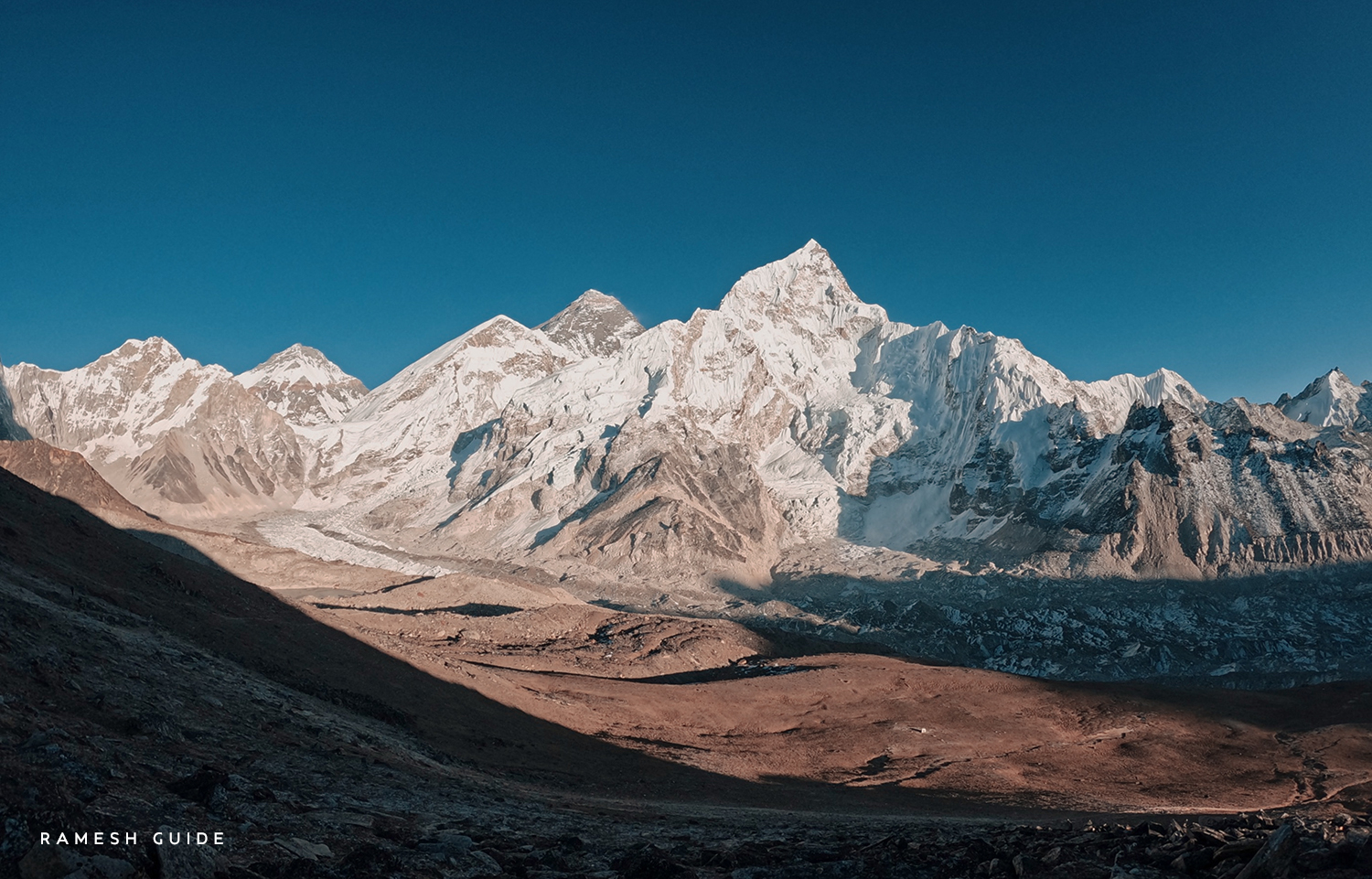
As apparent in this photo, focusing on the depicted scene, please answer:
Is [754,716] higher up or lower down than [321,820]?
lower down

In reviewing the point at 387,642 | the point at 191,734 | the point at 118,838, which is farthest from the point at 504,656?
the point at 118,838

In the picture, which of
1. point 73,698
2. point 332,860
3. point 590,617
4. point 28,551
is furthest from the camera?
point 590,617

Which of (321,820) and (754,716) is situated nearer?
(321,820)

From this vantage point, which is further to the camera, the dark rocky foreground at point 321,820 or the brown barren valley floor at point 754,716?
the brown barren valley floor at point 754,716

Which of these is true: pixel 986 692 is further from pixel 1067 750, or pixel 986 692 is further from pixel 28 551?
pixel 28 551

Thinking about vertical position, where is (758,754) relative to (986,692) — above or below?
below

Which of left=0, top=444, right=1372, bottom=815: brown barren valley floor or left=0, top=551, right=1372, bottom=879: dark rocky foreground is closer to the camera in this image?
left=0, top=551, right=1372, bottom=879: dark rocky foreground

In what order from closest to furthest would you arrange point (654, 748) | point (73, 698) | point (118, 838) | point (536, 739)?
point (118, 838)
point (73, 698)
point (536, 739)
point (654, 748)

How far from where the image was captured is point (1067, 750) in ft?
140

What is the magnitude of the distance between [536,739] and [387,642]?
1372 cm

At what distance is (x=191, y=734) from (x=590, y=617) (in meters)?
60.4

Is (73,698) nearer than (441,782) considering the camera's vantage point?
Yes

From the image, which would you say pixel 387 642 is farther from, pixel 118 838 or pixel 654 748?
pixel 118 838

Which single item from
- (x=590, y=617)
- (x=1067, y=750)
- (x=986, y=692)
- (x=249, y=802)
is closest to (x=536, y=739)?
(x=249, y=802)
